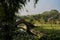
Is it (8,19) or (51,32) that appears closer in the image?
(8,19)

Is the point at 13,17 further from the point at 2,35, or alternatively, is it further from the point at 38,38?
the point at 38,38

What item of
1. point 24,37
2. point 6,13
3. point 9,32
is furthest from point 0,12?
point 24,37

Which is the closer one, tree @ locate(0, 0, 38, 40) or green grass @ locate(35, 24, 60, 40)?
tree @ locate(0, 0, 38, 40)

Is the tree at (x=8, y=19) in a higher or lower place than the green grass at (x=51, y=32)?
higher

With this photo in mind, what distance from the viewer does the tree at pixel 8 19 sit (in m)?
7.98

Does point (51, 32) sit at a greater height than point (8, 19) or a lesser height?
lesser

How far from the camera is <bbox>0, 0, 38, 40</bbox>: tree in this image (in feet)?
26.2

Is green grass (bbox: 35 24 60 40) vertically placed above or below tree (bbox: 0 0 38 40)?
below

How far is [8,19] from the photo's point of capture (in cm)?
821

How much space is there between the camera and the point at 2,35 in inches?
313

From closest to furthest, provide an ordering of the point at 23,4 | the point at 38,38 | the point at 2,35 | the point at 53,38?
the point at 2,35 < the point at 23,4 < the point at 38,38 < the point at 53,38

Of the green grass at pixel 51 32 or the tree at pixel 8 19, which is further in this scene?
the green grass at pixel 51 32

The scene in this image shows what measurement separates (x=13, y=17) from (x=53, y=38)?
9.46ft

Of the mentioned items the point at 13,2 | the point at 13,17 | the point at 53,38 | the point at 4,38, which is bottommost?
the point at 53,38
